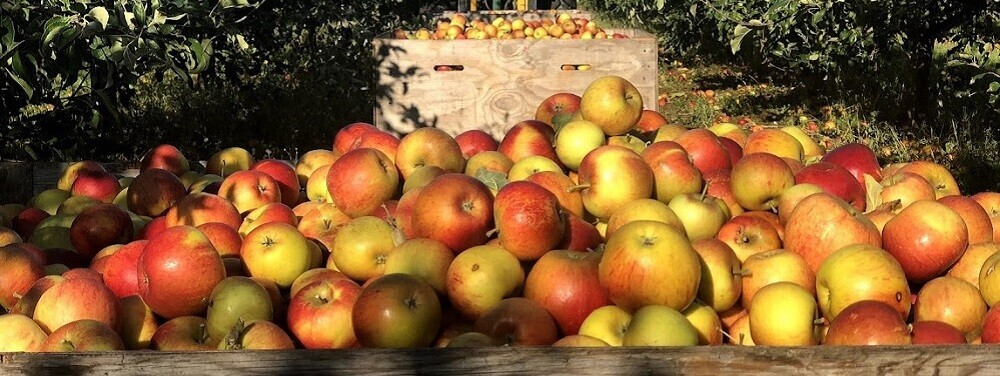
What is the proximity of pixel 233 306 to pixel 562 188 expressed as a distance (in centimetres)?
92

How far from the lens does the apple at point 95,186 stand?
3.19 m

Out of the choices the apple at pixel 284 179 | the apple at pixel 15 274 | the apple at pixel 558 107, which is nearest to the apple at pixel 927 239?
the apple at pixel 558 107

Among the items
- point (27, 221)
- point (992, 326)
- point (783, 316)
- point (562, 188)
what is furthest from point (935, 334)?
point (27, 221)

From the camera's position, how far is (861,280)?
204 cm

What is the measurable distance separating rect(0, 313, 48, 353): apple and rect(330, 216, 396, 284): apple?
56 centimetres

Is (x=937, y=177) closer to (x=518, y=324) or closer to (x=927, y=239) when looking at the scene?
(x=927, y=239)

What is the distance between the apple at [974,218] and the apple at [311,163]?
1.81m

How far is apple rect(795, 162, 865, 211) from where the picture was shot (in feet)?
8.46

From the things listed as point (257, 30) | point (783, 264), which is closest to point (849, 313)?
point (783, 264)

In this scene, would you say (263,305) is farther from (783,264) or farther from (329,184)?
(783,264)

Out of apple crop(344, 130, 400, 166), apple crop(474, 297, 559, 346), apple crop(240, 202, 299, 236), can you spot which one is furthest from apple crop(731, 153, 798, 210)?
apple crop(240, 202, 299, 236)

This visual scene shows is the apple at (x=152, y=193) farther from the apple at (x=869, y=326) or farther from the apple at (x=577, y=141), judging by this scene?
the apple at (x=869, y=326)

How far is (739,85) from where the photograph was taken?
11.2 m

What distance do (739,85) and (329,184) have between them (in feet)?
29.8
